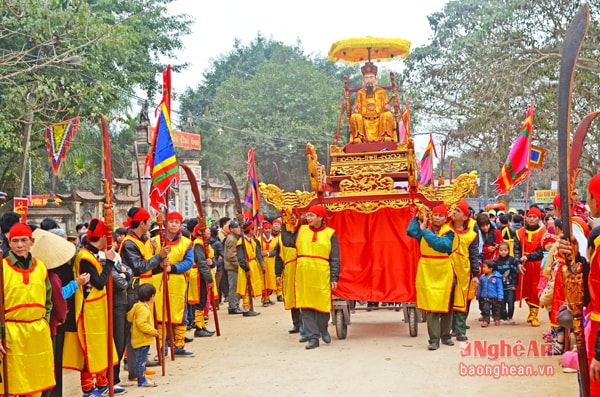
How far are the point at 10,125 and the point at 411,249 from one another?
878 cm

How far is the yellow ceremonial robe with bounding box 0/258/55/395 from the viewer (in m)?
5.32

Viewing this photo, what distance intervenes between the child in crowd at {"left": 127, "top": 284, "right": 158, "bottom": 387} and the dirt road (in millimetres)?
250

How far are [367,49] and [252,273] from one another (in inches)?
191

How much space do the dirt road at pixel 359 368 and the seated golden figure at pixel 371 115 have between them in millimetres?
3516

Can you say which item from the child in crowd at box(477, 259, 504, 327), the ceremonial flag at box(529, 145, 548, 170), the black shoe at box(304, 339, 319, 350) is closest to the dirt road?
the black shoe at box(304, 339, 319, 350)

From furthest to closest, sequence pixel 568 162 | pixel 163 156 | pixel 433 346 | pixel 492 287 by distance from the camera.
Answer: pixel 492 287
pixel 433 346
pixel 163 156
pixel 568 162

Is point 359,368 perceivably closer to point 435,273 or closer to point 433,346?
point 433,346

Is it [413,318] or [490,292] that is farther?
[490,292]

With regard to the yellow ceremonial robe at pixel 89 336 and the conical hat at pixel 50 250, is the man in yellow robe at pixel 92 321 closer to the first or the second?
the yellow ceremonial robe at pixel 89 336

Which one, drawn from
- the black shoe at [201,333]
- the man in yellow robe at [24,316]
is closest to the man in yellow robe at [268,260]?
the black shoe at [201,333]

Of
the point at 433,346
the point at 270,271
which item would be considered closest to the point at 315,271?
the point at 433,346

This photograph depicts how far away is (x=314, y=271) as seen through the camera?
9258mm

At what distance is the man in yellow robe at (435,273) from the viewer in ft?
28.5

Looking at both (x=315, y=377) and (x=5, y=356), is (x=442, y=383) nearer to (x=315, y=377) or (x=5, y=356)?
(x=315, y=377)
